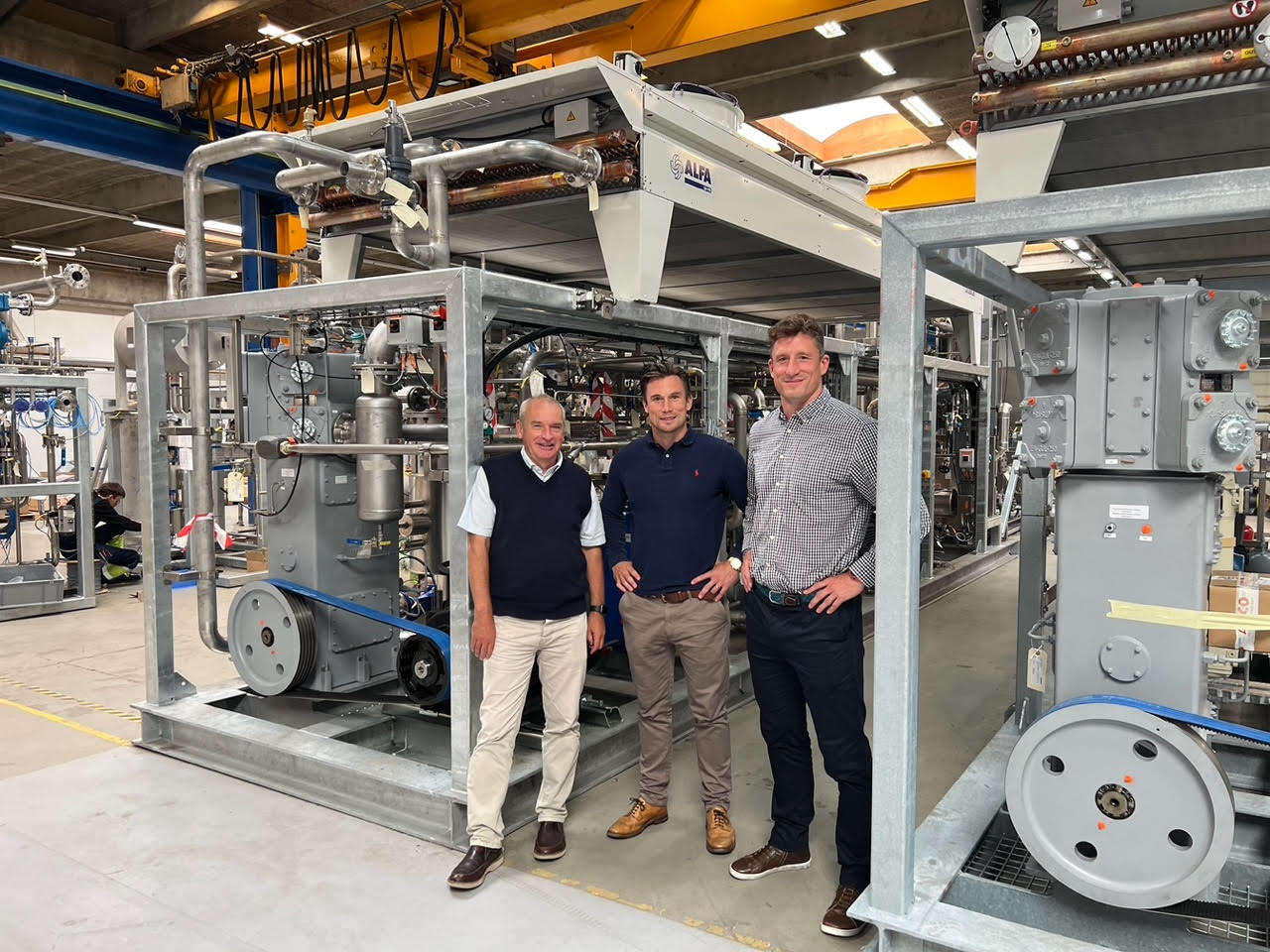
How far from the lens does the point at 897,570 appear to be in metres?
2.23

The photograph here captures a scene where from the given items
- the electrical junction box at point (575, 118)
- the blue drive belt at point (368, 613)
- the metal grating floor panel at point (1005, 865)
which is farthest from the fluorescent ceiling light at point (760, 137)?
the metal grating floor panel at point (1005, 865)

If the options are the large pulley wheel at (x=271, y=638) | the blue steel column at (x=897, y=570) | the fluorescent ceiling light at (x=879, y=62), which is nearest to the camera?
the blue steel column at (x=897, y=570)

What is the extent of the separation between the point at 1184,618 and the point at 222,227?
12.7 metres

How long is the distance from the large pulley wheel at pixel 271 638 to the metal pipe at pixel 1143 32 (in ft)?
11.6

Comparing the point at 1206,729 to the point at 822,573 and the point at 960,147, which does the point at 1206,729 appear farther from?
the point at 960,147

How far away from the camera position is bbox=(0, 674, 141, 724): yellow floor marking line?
4.62 metres

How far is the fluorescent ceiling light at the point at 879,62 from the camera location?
21.9ft

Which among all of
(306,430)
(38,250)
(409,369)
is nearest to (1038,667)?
(409,369)

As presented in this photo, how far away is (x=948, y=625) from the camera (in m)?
6.54

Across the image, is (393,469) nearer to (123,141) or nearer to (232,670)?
(232,670)

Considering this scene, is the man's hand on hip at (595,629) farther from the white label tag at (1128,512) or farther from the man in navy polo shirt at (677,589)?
the white label tag at (1128,512)

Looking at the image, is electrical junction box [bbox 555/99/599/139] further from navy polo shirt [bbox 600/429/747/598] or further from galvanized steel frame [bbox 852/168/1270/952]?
galvanized steel frame [bbox 852/168/1270/952]

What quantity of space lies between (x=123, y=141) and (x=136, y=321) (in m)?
3.35

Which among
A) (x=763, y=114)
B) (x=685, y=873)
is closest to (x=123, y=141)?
(x=763, y=114)
